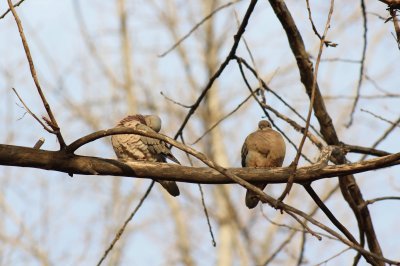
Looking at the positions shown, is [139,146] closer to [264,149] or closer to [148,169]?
[264,149]

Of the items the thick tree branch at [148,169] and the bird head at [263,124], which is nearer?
the thick tree branch at [148,169]

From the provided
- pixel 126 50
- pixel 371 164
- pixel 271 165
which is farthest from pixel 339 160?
pixel 126 50

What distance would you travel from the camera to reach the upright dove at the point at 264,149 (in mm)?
3189

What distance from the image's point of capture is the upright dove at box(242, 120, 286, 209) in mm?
3189

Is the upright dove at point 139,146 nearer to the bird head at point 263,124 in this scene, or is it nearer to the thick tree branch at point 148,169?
the bird head at point 263,124

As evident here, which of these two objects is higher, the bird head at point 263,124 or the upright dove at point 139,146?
the upright dove at point 139,146

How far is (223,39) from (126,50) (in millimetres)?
2134

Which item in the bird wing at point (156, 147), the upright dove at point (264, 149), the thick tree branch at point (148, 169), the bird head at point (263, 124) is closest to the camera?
the thick tree branch at point (148, 169)

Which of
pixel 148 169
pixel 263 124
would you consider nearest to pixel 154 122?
pixel 263 124

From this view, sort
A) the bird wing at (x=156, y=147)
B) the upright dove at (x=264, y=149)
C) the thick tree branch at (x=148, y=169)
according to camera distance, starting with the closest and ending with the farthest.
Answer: the thick tree branch at (x=148, y=169), the upright dove at (x=264, y=149), the bird wing at (x=156, y=147)

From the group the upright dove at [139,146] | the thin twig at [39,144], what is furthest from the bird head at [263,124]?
the thin twig at [39,144]

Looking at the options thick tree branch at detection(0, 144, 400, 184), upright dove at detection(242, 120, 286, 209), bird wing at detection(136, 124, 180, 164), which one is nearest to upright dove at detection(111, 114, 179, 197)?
bird wing at detection(136, 124, 180, 164)

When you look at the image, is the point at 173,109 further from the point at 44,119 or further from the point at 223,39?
the point at 44,119

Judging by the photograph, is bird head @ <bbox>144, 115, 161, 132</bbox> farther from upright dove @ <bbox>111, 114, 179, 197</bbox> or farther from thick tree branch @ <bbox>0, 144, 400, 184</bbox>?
thick tree branch @ <bbox>0, 144, 400, 184</bbox>
